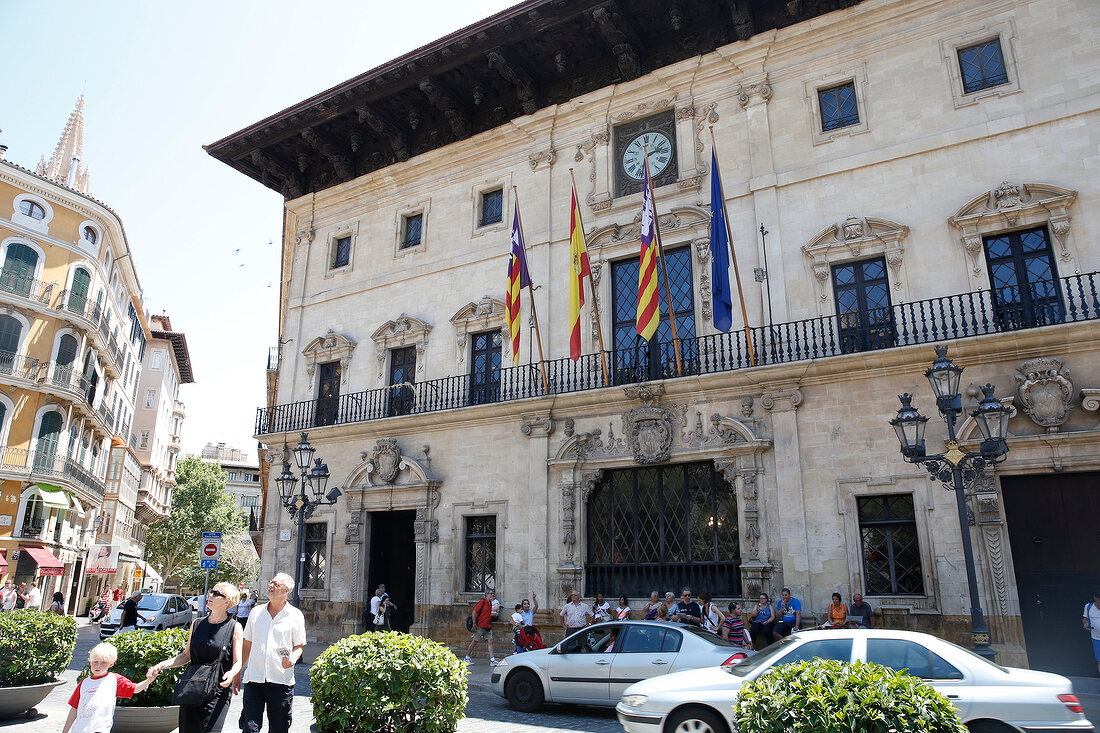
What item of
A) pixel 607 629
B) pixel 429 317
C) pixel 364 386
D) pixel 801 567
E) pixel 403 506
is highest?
pixel 429 317

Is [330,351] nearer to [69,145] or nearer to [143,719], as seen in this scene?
[143,719]

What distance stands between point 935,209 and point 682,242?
5.18 metres

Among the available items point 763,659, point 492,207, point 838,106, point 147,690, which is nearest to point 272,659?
point 147,690

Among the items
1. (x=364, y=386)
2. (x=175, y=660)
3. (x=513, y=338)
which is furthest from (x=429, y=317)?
(x=175, y=660)

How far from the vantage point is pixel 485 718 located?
1045 cm

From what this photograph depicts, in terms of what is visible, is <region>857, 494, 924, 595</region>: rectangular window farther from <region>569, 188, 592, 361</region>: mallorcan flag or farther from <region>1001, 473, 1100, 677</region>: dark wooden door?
<region>569, 188, 592, 361</region>: mallorcan flag

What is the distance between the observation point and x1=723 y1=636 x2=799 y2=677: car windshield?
7630mm

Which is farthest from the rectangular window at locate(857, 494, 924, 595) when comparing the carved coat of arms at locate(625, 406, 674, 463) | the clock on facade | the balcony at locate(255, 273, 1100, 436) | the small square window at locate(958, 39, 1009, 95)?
the clock on facade

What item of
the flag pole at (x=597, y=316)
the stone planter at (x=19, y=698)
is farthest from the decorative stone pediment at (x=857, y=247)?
the stone planter at (x=19, y=698)

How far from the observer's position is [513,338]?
17344 mm

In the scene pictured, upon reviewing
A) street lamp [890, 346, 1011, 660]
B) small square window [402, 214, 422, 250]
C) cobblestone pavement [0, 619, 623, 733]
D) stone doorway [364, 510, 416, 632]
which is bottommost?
cobblestone pavement [0, 619, 623, 733]

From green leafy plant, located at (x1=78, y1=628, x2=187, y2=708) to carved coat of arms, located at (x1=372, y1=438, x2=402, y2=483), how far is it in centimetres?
1167

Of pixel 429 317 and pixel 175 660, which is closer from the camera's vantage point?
pixel 175 660

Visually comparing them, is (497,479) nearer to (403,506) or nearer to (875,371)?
(403,506)
